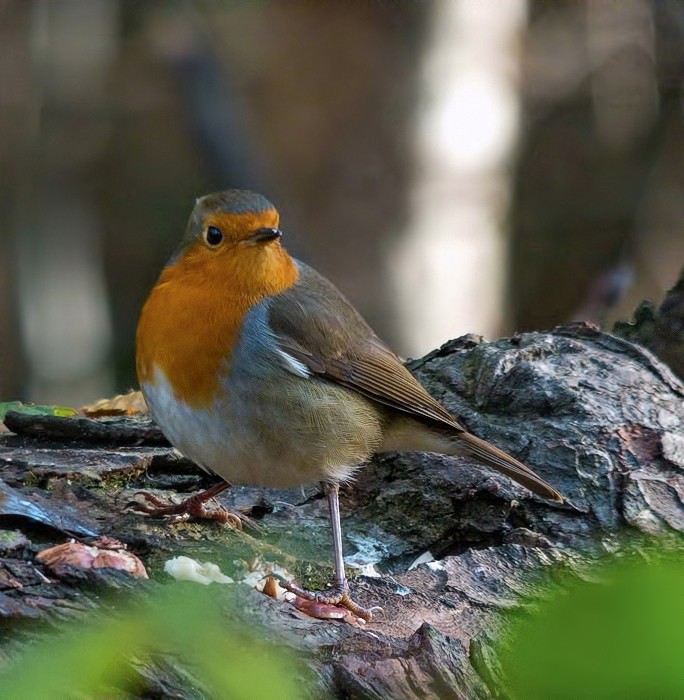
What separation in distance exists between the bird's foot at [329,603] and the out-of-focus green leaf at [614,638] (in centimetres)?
141

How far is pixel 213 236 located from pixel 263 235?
15 cm

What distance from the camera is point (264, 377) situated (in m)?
2.91

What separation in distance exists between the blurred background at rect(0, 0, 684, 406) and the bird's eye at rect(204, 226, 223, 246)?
602 cm

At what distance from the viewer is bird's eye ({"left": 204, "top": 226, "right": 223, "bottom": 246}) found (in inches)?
122

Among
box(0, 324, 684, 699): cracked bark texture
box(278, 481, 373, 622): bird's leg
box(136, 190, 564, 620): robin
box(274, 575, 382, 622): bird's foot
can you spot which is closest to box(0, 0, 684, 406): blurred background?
box(0, 324, 684, 699): cracked bark texture

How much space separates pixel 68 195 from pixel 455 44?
3608 millimetres

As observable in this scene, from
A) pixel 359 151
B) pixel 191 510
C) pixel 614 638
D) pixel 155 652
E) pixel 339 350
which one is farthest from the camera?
pixel 359 151

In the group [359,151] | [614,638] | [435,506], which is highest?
[614,638]

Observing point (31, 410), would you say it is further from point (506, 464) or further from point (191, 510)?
point (506, 464)

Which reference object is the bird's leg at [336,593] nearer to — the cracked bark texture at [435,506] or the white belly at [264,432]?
the cracked bark texture at [435,506]

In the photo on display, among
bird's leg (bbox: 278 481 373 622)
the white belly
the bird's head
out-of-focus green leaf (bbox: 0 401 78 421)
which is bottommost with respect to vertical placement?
bird's leg (bbox: 278 481 373 622)

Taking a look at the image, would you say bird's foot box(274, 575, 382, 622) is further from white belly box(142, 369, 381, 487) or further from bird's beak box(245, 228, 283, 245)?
bird's beak box(245, 228, 283, 245)

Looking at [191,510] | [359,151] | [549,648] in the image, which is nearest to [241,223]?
[191,510]

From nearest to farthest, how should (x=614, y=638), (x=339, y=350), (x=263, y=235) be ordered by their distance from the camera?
1. (x=614, y=638)
2. (x=263, y=235)
3. (x=339, y=350)
